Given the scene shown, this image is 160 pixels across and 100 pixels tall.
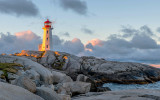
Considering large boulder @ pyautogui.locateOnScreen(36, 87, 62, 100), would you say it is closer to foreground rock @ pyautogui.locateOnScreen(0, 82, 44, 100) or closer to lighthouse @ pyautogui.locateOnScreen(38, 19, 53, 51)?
foreground rock @ pyautogui.locateOnScreen(0, 82, 44, 100)

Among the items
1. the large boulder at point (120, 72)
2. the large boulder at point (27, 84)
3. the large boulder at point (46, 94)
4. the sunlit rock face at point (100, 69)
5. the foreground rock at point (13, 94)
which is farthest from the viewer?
the sunlit rock face at point (100, 69)

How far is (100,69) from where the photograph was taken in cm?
5150

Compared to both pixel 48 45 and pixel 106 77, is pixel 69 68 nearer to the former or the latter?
pixel 106 77

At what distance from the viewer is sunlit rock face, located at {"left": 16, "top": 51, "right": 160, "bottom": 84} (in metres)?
47.7

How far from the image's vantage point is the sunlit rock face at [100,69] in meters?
47.7

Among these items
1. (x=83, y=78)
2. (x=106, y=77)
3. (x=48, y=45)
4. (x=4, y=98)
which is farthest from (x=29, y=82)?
(x=48, y=45)

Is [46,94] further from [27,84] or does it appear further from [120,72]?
[120,72]

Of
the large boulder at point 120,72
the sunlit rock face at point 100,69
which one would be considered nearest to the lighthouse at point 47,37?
Answer: the sunlit rock face at point 100,69

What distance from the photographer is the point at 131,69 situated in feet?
171

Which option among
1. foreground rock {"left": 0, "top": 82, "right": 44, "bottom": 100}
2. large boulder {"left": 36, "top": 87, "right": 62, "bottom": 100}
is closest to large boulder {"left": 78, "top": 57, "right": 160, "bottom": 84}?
large boulder {"left": 36, "top": 87, "right": 62, "bottom": 100}

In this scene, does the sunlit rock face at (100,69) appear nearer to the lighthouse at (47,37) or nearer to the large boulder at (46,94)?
the lighthouse at (47,37)

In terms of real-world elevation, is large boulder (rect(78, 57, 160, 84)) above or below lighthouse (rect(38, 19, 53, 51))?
below

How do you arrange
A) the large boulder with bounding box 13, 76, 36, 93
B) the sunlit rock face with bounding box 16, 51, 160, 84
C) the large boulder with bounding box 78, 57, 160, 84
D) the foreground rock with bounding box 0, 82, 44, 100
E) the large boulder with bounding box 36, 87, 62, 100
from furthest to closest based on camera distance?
the sunlit rock face with bounding box 16, 51, 160, 84, the large boulder with bounding box 78, 57, 160, 84, the large boulder with bounding box 36, 87, 62, 100, the large boulder with bounding box 13, 76, 36, 93, the foreground rock with bounding box 0, 82, 44, 100

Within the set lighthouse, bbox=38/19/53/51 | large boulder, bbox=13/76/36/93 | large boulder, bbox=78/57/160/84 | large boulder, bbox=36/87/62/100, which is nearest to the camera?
large boulder, bbox=13/76/36/93
